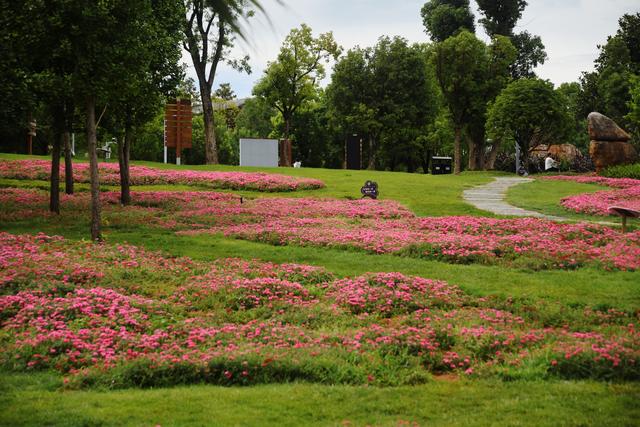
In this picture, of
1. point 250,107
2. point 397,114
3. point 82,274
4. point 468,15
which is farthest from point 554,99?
point 250,107

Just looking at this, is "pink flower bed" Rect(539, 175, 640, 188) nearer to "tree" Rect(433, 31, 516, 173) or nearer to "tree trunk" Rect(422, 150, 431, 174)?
"tree" Rect(433, 31, 516, 173)

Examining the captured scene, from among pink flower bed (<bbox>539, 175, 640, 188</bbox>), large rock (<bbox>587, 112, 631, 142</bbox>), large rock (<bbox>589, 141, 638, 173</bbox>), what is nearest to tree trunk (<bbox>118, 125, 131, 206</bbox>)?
pink flower bed (<bbox>539, 175, 640, 188</bbox>)

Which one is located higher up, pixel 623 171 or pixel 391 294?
pixel 623 171

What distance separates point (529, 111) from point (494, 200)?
2285cm

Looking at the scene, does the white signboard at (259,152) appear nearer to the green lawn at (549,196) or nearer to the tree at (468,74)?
the tree at (468,74)

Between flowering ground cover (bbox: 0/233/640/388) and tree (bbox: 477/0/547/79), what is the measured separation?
52.3m

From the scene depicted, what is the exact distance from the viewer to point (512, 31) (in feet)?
219

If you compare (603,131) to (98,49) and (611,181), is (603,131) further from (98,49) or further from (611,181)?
(98,49)

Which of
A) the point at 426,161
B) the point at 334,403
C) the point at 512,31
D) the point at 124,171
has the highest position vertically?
the point at 512,31

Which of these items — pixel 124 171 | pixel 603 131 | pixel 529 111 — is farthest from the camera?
pixel 529 111

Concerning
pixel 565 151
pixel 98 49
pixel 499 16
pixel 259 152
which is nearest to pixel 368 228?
pixel 98 49

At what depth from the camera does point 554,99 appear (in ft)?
166

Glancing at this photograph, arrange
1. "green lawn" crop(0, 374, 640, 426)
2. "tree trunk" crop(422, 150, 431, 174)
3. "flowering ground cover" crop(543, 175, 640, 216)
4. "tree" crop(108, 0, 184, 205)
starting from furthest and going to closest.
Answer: "tree trunk" crop(422, 150, 431, 174) < "flowering ground cover" crop(543, 175, 640, 216) < "tree" crop(108, 0, 184, 205) < "green lawn" crop(0, 374, 640, 426)

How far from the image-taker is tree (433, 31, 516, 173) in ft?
191
